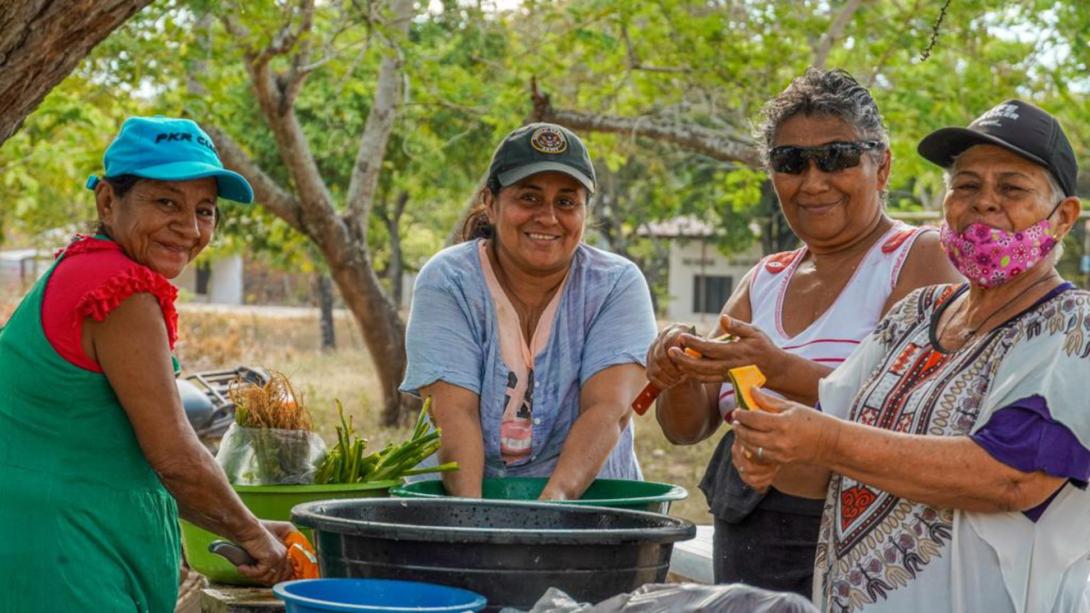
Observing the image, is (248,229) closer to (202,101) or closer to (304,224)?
(304,224)

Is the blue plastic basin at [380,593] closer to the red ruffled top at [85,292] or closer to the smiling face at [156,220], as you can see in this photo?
the red ruffled top at [85,292]

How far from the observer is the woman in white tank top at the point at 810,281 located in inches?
117

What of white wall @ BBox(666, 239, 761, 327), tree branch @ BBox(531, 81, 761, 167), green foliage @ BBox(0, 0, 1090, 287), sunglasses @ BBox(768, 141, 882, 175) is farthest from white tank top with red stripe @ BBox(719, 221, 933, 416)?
white wall @ BBox(666, 239, 761, 327)

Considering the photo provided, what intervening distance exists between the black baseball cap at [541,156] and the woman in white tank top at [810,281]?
1.52 feet

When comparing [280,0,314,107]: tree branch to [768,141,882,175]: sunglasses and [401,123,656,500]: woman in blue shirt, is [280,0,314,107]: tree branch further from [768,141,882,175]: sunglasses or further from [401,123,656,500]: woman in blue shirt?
[768,141,882,175]: sunglasses

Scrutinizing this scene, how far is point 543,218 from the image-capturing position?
3383 millimetres

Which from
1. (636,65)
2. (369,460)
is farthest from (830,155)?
(636,65)

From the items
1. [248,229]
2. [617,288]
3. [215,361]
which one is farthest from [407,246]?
[617,288]

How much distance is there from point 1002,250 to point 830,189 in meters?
0.70

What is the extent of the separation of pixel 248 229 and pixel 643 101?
10.2 meters

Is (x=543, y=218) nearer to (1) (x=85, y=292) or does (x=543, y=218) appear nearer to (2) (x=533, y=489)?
(2) (x=533, y=489)

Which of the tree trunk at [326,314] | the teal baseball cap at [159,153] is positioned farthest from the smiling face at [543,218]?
the tree trunk at [326,314]

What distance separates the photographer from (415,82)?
1066 centimetres

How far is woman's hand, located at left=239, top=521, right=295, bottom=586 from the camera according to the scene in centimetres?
275
